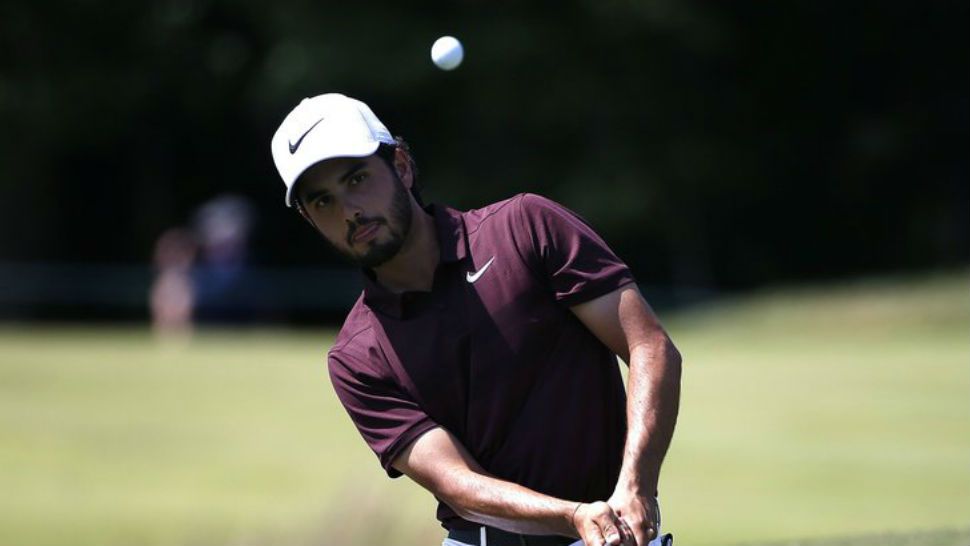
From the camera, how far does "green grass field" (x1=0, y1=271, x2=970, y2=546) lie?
40.8ft

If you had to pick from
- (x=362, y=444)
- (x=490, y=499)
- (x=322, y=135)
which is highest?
(x=362, y=444)

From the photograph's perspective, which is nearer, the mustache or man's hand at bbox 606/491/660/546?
man's hand at bbox 606/491/660/546

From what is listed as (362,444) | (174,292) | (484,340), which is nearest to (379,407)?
(484,340)

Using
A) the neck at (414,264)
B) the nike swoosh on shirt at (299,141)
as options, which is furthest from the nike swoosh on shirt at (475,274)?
the nike swoosh on shirt at (299,141)

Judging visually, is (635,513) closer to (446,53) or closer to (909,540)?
(446,53)

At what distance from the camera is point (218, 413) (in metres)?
18.3

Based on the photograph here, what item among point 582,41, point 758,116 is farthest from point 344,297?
point 758,116

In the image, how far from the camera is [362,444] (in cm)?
1634

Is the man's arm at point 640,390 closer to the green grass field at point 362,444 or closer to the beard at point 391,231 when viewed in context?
the beard at point 391,231

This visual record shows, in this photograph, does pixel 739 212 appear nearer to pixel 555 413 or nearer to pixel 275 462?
pixel 275 462

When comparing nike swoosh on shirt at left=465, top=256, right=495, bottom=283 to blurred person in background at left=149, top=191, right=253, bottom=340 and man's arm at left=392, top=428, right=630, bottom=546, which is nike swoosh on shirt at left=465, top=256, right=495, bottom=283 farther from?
blurred person in background at left=149, top=191, right=253, bottom=340

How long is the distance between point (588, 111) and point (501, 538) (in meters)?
28.5

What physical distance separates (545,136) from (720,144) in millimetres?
3428

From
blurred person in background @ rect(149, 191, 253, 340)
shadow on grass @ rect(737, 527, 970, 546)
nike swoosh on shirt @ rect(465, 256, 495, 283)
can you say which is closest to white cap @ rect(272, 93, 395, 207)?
nike swoosh on shirt @ rect(465, 256, 495, 283)
